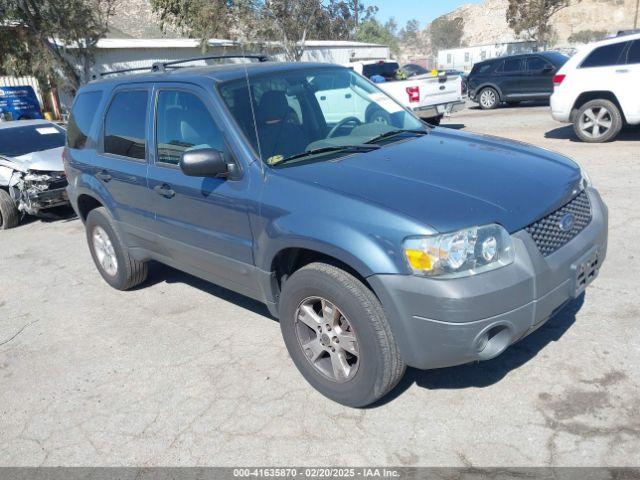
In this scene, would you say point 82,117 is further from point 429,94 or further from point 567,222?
point 429,94

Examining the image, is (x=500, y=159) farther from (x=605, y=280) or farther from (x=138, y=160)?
(x=138, y=160)

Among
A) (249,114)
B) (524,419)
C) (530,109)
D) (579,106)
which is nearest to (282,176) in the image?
(249,114)

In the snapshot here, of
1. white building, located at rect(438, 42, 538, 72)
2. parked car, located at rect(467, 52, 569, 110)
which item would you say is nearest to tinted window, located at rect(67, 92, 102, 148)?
parked car, located at rect(467, 52, 569, 110)

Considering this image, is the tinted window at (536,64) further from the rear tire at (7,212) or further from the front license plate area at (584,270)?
the front license plate area at (584,270)

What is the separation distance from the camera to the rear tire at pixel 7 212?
862 centimetres

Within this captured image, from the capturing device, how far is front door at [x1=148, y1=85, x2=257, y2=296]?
3693 mm

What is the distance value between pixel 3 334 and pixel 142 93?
7.67 ft

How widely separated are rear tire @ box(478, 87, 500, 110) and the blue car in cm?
1549

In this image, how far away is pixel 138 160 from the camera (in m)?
4.50

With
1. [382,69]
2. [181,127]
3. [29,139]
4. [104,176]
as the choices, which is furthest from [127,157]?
[382,69]

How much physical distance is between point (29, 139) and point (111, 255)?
4926mm

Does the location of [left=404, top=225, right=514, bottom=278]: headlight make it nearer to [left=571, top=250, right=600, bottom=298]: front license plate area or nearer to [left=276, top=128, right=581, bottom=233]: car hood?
[left=276, top=128, right=581, bottom=233]: car hood

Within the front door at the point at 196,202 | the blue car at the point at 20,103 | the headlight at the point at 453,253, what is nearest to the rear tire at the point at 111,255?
the front door at the point at 196,202

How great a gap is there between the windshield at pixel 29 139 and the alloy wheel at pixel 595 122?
883 centimetres
